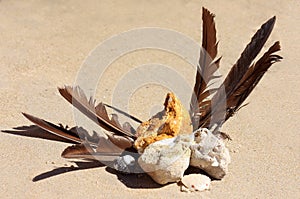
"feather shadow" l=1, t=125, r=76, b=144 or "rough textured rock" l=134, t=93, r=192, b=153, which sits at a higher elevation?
"rough textured rock" l=134, t=93, r=192, b=153

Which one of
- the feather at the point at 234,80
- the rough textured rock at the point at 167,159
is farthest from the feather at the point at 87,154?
the feather at the point at 234,80

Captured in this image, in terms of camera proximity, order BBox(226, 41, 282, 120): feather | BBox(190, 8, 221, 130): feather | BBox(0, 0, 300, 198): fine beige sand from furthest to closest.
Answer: BBox(190, 8, 221, 130): feather
BBox(226, 41, 282, 120): feather
BBox(0, 0, 300, 198): fine beige sand

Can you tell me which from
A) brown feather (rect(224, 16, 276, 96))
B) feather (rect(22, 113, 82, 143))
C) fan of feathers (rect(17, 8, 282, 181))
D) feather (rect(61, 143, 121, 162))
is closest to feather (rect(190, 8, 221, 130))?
fan of feathers (rect(17, 8, 282, 181))

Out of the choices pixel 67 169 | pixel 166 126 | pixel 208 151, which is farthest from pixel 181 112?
pixel 67 169

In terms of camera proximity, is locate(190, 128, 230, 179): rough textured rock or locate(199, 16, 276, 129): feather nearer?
locate(190, 128, 230, 179): rough textured rock

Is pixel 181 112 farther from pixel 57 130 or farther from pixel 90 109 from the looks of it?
pixel 57 130

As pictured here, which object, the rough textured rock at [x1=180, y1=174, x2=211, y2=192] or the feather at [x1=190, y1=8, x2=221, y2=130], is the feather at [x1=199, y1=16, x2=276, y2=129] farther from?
the rough textured rock at [x1=180, y1=174, x2=211, y2=192]

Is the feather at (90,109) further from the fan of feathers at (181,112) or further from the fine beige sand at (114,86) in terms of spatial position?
the fine beige sand at (114,86)
